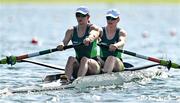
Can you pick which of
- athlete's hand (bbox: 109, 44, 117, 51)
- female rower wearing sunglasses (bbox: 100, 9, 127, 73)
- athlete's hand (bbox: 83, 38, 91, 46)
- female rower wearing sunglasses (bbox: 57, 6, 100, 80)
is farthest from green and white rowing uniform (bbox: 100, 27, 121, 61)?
athlete's hand (bbox: 83, 38, 91, 46)

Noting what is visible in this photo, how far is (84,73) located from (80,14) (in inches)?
61.1

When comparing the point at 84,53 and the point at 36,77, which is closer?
the point at 84,53

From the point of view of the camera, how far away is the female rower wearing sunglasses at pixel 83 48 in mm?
17016

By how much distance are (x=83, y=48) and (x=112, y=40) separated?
1.07 metres

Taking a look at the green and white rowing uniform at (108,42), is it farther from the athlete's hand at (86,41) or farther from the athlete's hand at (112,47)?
the athlete's hand at (86,41)

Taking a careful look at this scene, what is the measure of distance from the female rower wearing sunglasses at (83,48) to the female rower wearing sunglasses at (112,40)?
18.9 inches

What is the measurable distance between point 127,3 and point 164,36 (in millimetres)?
61107

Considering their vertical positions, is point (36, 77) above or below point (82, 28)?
below

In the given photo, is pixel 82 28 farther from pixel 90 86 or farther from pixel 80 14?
pixel 90 86

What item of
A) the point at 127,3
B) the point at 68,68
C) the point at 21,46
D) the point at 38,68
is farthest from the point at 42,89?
the point at 127,3

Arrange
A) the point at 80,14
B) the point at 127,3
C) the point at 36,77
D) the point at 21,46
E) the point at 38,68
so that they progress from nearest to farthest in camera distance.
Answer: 1. the point at 80,14
2. the point at 36,77
3. the point at 38,68
4. the point at 21,46
5. the point at 127,3

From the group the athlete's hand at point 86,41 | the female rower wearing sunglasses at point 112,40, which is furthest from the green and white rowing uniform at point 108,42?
the athlete's hand at point 86,41

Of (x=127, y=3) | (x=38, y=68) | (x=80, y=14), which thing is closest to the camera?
(x=80, y=14)

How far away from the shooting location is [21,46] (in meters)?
30.8
